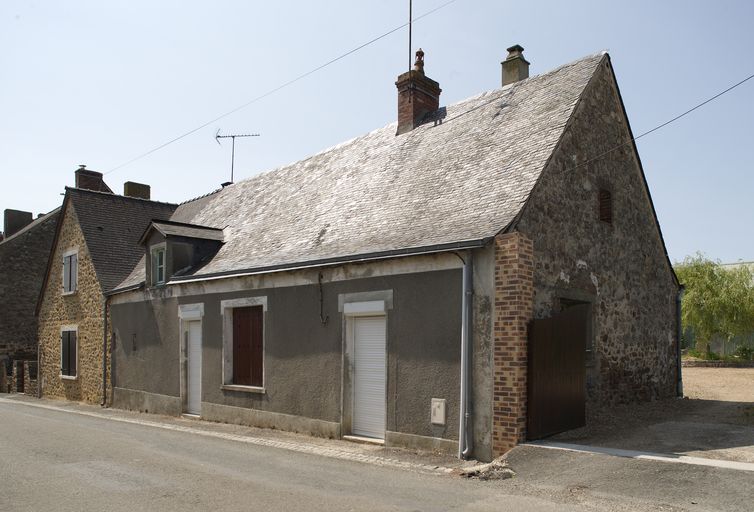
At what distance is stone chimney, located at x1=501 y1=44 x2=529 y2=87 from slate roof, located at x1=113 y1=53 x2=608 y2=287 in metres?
0.73

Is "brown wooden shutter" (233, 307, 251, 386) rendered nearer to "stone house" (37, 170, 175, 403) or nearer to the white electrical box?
the white electrical box

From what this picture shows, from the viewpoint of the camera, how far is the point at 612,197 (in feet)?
43.0

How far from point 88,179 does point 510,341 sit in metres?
24.8

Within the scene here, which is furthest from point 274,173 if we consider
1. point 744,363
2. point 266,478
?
point 744,363

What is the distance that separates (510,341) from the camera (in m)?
9.24

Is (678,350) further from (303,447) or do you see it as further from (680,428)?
(303,447)

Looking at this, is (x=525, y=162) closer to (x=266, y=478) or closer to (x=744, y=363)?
(x=266, y=478)

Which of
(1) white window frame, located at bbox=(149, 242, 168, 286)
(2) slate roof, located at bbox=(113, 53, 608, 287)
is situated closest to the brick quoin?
(2) slate roof, located at bbox=(113, 53, 608, 287)

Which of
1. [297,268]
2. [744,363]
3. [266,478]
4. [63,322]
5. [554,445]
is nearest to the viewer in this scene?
[266,478]

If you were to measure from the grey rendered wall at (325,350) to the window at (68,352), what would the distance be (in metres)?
5.84

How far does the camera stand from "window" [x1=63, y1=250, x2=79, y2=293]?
2261 centimetres

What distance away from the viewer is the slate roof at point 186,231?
1705 centimetres

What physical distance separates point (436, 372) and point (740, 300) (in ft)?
88.4

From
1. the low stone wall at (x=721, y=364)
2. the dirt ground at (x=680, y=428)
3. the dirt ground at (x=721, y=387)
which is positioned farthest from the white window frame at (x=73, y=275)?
the low stone wall at (x=721, y=364)
